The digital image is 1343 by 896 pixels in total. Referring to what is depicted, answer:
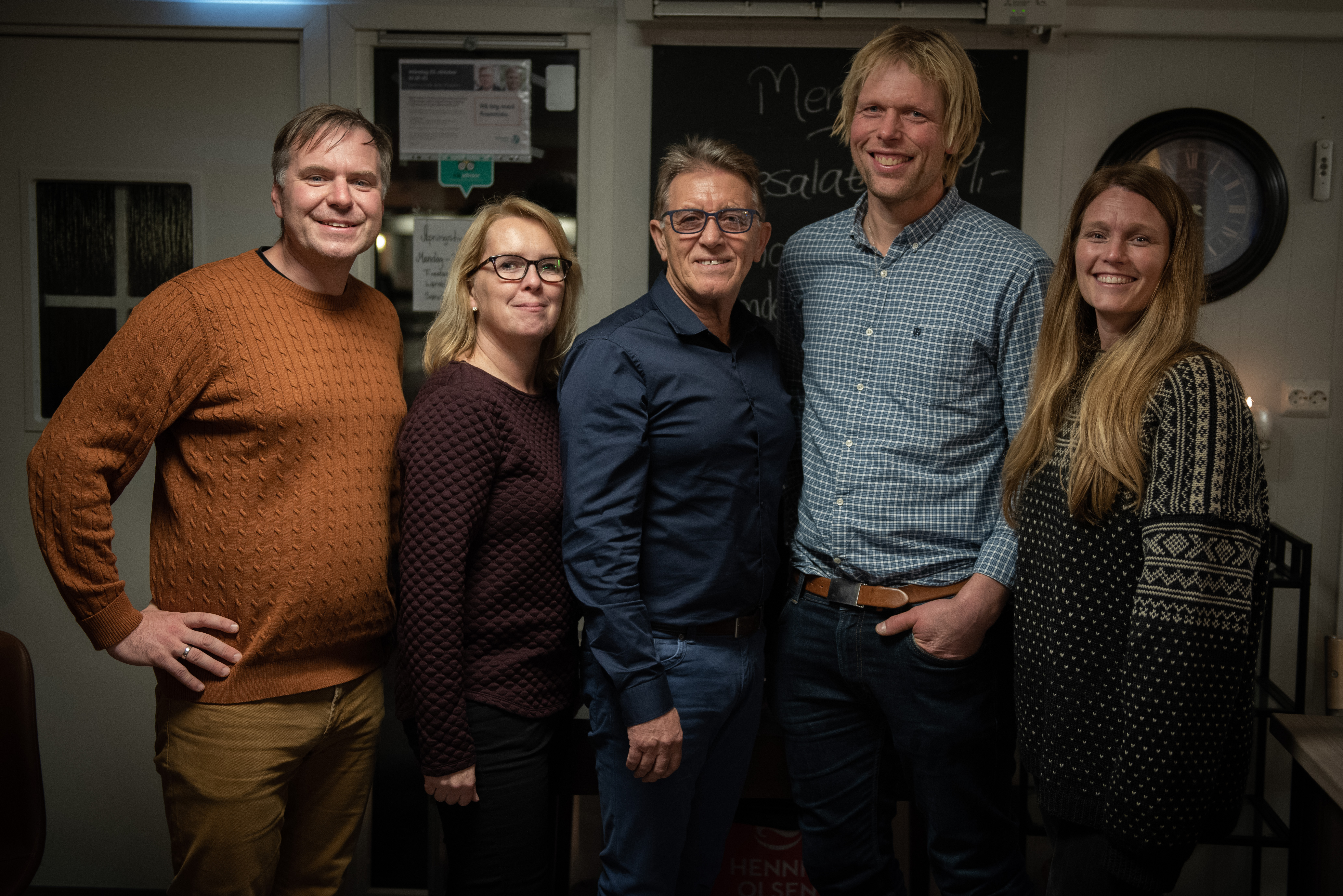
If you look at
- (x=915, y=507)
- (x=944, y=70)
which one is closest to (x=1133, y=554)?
(x=915, y=507)

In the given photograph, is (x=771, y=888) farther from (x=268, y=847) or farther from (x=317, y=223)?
(x=317, y=223)

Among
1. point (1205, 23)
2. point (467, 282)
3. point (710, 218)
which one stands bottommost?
point (467, 282)

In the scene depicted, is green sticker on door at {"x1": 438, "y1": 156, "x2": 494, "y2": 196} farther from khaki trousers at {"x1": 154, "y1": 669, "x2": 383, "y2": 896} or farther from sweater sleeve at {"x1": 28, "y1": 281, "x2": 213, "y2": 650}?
khaki trousers at {"x1": 154, "y1": 669, "x2": 383, "y2": 896}

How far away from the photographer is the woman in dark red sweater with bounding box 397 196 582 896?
1.40 metres

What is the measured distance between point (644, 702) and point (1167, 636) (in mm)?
730

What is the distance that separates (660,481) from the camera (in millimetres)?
1479

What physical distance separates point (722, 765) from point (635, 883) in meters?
0.23

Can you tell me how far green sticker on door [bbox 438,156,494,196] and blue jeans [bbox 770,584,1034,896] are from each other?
4.85 ft

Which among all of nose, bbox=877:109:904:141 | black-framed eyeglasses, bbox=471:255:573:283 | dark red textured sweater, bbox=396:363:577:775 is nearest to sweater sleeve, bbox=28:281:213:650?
dark red textured sweater, bbox=396:363:577:775

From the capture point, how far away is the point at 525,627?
4.88 feet

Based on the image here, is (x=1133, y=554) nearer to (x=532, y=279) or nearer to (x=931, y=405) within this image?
(x=931, y=405)

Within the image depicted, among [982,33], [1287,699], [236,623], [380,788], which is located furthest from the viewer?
[380,788]

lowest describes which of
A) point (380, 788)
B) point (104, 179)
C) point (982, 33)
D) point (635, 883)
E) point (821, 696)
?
point (380, 788)

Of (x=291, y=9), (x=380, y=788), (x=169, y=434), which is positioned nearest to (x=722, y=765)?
(x=169, y=434)
